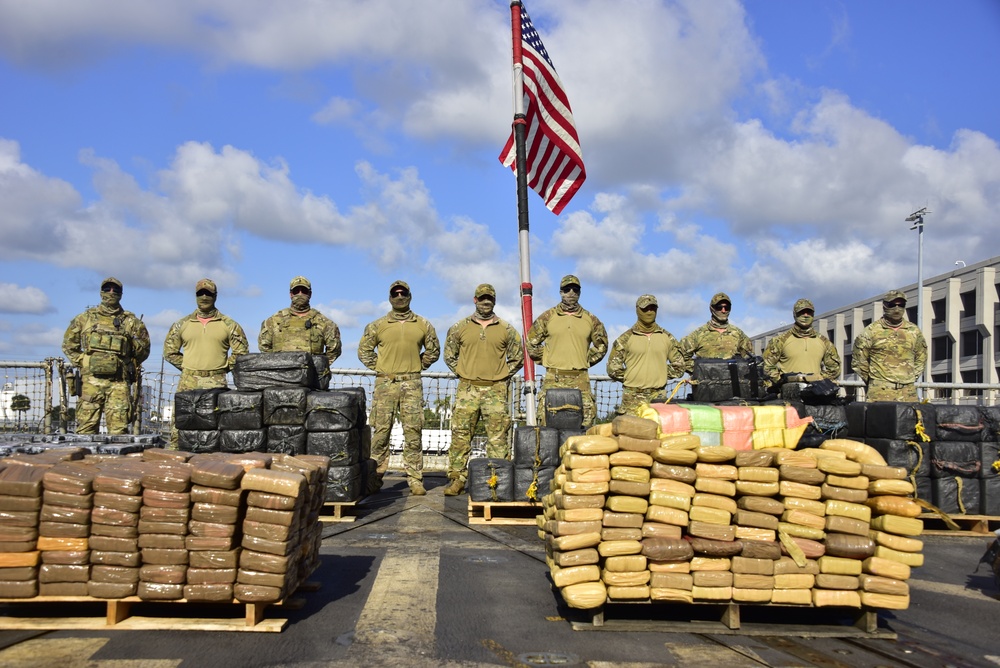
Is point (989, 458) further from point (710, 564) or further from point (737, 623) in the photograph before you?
point (710, 564)

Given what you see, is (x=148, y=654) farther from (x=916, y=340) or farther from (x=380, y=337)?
(x=916, y=340)

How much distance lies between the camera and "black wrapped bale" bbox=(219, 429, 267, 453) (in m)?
8.69

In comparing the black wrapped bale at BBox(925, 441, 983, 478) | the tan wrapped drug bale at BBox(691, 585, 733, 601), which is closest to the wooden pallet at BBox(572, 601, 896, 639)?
the tan wrapped drug bale at BBox(691, 585, 733, 601)

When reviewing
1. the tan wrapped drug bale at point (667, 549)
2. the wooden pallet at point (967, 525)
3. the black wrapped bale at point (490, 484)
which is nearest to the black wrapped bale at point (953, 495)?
the wooden pallet at point (967, 525)

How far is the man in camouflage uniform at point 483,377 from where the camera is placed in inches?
412

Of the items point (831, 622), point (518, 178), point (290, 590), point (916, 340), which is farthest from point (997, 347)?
point (290, 590)

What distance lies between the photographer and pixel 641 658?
450 cm

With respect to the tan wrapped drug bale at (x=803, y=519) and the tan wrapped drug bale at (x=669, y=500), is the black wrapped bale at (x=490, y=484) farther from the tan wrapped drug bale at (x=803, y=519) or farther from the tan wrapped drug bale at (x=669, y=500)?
the tan wrapped drug bale at (x=803, y=519)

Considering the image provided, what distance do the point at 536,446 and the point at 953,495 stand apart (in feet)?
Result: 15.9

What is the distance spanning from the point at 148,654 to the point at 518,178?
796 cm

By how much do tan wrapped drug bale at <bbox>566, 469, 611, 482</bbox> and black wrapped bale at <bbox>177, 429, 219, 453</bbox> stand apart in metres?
5.26

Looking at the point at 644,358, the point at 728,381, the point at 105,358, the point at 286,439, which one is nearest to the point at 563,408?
the point at 644,358

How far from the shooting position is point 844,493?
16.8 ft

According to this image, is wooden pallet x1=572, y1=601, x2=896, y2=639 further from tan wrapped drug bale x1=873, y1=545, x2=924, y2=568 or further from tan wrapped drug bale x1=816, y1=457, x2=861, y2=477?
tan wrapped drug bale x1=816, y1=457, x2=861, y2=477
